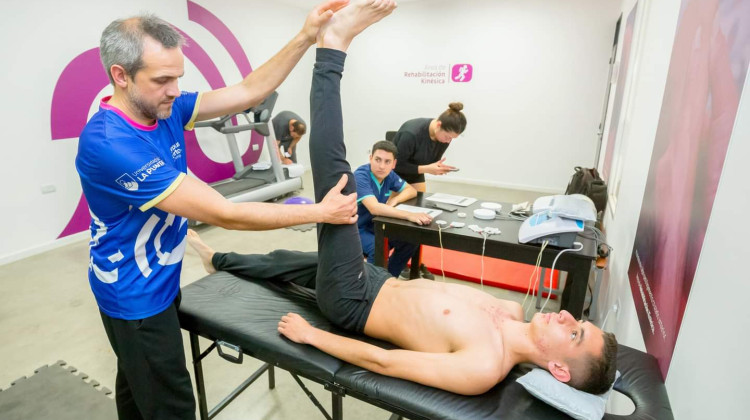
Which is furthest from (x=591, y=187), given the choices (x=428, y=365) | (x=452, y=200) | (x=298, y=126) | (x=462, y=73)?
(x=298, y=126)

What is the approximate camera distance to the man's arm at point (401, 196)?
2653mm

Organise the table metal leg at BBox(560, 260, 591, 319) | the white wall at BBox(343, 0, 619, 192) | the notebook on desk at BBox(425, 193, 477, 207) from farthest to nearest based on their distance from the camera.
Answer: the white wall at BBox(343, 0, 619, 192) < the notebook on desk at BBox(425, 193, 477, 207) < the table metal leg at BBox(560, 260, 591, 319)

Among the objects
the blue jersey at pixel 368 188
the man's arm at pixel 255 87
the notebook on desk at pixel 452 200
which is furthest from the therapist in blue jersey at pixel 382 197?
the man's arm at pixel 255 87

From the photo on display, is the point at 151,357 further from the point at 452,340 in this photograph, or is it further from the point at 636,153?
the point at 636,153

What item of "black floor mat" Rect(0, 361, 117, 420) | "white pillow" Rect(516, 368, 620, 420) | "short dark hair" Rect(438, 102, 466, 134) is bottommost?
"black floor mat" Rect(0, 361, 117, 420)

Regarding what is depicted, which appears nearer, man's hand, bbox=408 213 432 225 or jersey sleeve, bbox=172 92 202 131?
jersey sleeve, bbox=172 92 202 131

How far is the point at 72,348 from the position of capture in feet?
7.18

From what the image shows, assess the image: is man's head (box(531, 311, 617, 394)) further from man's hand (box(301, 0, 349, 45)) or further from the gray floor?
man's hand (box(301, 0, 349, 45))

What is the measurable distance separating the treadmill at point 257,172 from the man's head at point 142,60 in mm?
3304

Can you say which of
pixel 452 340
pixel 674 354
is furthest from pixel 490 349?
pixel 674 354

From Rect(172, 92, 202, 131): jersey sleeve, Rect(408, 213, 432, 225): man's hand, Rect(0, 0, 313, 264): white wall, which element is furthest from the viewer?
Rect(0, 0, 313, 264): white wall

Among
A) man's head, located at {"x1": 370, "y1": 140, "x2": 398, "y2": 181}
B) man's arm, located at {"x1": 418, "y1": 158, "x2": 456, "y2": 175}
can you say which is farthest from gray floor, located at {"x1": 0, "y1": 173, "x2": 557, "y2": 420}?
man's head, located at {"x1": 370, "y1": 140, "x2": 398, "y2": 181}

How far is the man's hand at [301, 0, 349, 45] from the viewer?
1.35 metres

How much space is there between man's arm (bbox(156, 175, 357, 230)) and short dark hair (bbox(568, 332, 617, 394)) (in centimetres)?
86
